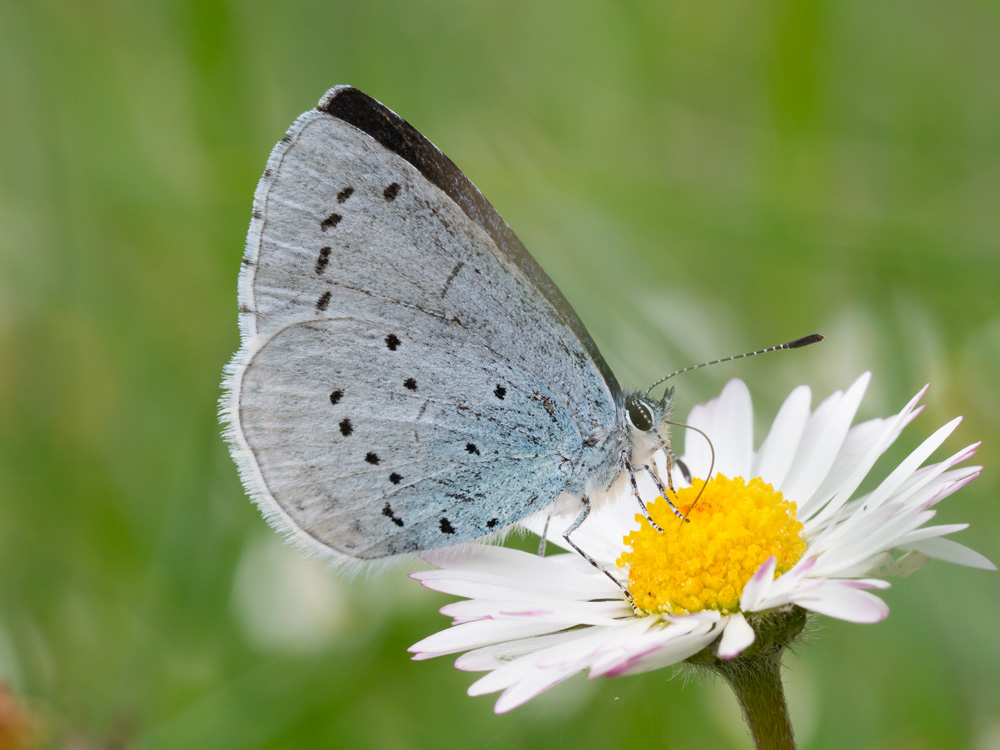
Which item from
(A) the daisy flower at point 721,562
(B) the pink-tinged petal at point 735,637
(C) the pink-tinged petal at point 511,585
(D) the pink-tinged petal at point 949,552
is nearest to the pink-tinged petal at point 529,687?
(A) the daisy flower at point 721,562

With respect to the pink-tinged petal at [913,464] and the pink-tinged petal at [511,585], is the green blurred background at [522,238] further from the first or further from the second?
the pink-tinged petal at [913,464]

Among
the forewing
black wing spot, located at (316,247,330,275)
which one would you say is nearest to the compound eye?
the forewing

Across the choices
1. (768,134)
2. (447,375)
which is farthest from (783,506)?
(768,134)

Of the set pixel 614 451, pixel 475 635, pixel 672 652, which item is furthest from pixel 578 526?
pixel 672 652

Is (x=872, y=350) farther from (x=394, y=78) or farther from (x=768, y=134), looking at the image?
(x=394, y=78)

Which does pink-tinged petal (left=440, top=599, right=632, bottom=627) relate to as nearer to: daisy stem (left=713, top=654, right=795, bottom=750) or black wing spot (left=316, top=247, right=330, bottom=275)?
daisy stem (left=713, top=654, right=795, bottom=750)

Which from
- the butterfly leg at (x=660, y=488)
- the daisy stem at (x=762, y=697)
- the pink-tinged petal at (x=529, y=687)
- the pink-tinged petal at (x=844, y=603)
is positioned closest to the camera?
the pink-tinged petal at (x=844, y=603)
